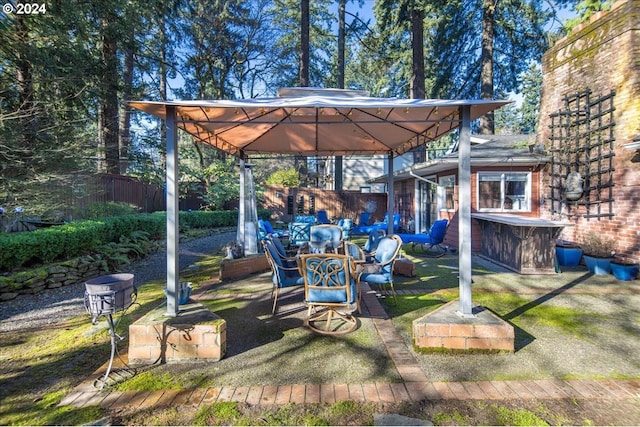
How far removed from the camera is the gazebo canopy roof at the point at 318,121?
3137mm

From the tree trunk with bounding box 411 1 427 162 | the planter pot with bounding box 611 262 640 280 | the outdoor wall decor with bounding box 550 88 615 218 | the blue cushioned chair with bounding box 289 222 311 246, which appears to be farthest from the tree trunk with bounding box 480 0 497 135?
the blue cushioned chair with bounding box 289 222 311 246

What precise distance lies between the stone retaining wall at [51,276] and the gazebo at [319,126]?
3.31 meters

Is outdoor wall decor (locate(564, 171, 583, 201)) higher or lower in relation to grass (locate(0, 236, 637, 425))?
higher

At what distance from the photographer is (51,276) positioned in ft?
17.0

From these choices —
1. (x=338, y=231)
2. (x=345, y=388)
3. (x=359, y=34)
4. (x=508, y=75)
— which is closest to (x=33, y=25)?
(x=338, y=231)

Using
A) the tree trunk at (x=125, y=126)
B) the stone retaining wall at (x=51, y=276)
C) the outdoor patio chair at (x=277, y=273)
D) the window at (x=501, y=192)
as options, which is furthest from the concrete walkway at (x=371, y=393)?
the tree trunk at (x=125, y=126)

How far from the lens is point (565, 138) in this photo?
7.52 m

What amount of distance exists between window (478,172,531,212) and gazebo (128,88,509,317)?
3849 mm

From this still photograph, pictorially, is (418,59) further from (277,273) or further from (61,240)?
(61,240)

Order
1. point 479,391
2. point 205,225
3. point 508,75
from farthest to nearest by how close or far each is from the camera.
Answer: point 508,75, point 205,225, point 479,391

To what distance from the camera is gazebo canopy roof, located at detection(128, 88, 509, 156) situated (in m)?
3.14

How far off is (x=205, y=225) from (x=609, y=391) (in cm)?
1332

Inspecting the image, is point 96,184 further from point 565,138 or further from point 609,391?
point 565,138

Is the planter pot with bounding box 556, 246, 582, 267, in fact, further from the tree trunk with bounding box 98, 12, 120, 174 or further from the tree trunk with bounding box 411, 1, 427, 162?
the tree trunk with bounding box 98, 12, 120, 174
